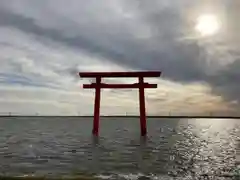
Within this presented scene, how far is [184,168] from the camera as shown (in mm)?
13758

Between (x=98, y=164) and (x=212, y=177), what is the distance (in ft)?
16.8

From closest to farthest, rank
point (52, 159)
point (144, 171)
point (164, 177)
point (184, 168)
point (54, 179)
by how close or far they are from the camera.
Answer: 1. point (54, 179)
2. point (164, 177)
3. point (144, 171)
4. point (184, 168)
5. point (52, 159)

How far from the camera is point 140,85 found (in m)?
22.9

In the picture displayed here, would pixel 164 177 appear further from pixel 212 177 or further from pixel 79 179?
pixel 79 179

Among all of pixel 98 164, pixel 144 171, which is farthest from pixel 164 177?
pixel 98 164

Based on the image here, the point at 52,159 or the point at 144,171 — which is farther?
the point at 52,159

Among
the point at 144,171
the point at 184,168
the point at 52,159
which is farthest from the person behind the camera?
the point at 52,159

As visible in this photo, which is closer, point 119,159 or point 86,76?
point 119,159

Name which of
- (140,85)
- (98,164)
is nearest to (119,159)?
(98,164)

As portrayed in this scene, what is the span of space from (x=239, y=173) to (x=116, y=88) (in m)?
12.8

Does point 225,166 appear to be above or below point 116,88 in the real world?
below

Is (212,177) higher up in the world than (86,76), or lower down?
lower down

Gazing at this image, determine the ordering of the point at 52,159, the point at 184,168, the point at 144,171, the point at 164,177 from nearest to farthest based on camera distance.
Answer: the point at 164,177 < the point at 144,171 < the point at 184,168 < the point at 52,159

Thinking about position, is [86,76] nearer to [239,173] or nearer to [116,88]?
[116,88]
